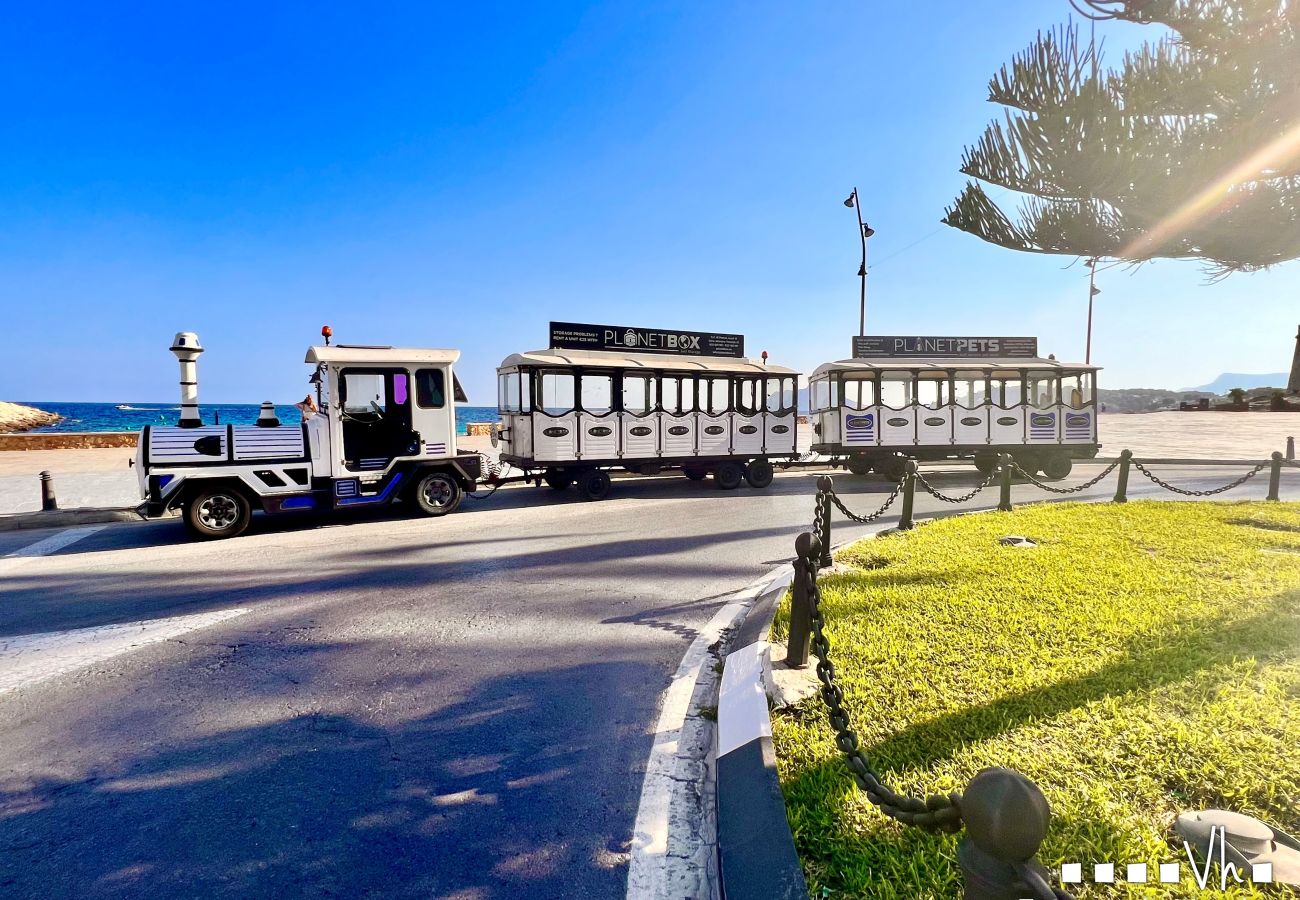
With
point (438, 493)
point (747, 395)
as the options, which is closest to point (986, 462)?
point (747, 395)

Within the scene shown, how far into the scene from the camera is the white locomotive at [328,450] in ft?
28.8

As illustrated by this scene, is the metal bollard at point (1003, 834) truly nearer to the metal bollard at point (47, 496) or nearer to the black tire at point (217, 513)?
the black tire at point (217, 513)

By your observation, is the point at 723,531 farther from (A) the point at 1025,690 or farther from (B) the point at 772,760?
(B) the point at 772,760

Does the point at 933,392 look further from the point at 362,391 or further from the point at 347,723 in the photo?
the point at 347,723

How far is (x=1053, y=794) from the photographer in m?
2.59

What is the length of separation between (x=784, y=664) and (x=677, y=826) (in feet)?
5.60

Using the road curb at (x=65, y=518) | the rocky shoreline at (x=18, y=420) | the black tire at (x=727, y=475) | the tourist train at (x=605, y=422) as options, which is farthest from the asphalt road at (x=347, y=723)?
the rocky shoreline at (x=18, y=420)

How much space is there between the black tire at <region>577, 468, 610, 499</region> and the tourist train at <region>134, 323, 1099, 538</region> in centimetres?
4

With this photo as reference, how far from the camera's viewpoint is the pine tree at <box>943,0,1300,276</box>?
4758 mm

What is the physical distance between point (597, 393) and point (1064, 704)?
10279mm

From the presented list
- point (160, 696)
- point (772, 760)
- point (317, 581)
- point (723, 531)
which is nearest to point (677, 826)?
point (772, 760)

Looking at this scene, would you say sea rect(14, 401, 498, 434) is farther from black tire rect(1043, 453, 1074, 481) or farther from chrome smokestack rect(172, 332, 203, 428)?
black tire rect(1043, 453, 1074, 481)

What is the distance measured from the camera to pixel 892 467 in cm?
1518

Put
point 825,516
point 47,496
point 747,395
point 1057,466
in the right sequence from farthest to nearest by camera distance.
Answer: point 1057,466, point 747,395, point 47,496, point 825,516
